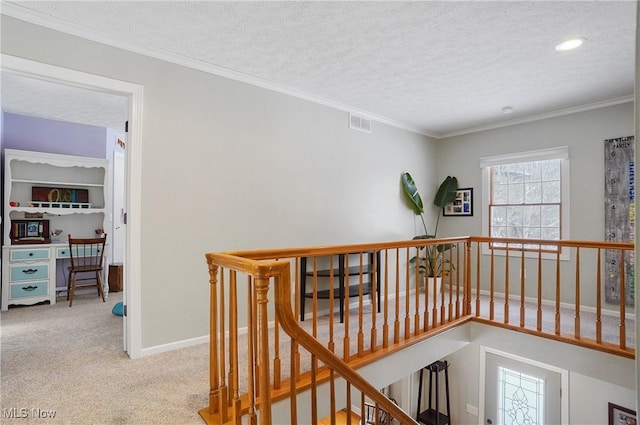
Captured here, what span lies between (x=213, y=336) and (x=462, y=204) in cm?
464

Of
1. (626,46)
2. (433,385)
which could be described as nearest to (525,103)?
(626,46)

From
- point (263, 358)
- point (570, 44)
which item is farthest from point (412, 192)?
point (263, 358)

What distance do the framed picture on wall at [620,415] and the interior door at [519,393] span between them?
49cm

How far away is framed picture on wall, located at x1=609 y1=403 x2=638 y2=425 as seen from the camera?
11.8 ft

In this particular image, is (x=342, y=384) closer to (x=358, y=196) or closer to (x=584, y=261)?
(x=358, y=196)

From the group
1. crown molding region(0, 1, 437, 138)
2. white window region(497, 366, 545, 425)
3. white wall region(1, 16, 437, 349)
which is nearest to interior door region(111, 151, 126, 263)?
white wall region(1, 16, 437, 349)

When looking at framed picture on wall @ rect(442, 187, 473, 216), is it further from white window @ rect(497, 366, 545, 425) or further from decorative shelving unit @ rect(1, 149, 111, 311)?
decorative shelving unit @ rect(1, 149, 111, 311)

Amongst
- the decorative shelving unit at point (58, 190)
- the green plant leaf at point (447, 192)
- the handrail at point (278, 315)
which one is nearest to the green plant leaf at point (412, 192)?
the green plant leaf at point (447, 192)

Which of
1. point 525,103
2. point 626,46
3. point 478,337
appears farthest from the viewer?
point 525,103

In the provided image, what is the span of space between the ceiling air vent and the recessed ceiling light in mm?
2200

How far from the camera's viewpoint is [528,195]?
4.77 meters

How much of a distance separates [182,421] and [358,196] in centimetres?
318

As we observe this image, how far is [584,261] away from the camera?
4160 millimetres

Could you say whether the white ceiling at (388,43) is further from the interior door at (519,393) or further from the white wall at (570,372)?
the interior door at (519,393)
